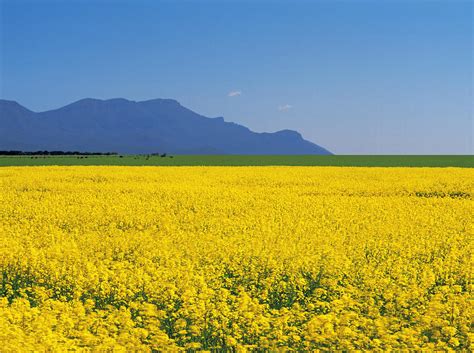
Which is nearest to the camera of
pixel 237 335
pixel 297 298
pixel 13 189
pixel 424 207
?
pixel 237 335

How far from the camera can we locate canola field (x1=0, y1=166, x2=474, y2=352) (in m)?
7.45

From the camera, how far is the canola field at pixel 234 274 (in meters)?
7.45

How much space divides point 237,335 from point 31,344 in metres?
2.52

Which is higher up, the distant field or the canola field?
the distant field

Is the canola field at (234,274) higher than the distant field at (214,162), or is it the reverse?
the distant field at (214,162)

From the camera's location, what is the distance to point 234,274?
11766 mm

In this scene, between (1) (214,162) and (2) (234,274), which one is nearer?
(2) (234,274)

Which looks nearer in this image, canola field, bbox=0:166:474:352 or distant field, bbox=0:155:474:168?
canola field, bbox=0:166:474:352

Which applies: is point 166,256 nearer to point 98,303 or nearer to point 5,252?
point 98,303

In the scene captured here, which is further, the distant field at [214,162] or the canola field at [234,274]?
the distant field at [214,162]

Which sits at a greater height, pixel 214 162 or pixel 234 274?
pixel 214 162

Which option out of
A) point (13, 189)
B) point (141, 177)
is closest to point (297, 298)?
point (13, 189)

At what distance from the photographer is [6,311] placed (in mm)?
8055

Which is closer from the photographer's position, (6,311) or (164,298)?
(6,311)
